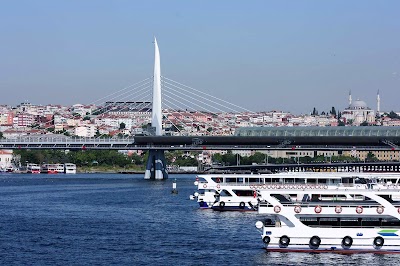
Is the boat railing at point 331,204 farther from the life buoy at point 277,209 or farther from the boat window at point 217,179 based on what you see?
the boat window at point 217,179

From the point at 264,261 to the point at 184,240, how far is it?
231 inches

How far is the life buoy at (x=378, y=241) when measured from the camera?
3244 cm

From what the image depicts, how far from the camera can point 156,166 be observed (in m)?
88.6

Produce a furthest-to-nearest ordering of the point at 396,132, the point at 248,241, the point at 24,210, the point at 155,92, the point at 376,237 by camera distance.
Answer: the point at 155,92, the point at 396,132, the point at 24,210, the point at 248,241, the point at 376,237

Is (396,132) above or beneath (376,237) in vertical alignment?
above

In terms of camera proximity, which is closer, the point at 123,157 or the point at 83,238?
the point at 83,238

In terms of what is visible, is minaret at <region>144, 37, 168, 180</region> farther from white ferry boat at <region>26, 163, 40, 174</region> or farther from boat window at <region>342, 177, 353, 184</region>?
boat window at <region>342, 177, 353, 184</region>


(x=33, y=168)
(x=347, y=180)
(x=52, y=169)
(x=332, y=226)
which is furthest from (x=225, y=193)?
(x=33, y=168)

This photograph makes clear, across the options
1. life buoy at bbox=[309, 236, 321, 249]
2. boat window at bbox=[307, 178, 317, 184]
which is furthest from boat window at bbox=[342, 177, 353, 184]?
life buoy at bbox=[309, 236, 321, 249]

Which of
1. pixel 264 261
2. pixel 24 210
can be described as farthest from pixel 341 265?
pixel 24 210

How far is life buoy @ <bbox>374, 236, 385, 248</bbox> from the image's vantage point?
32.4 meters

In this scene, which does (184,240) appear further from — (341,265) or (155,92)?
(155,92)

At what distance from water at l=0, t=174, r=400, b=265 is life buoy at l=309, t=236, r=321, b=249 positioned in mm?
423

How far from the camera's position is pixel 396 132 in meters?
83.2
